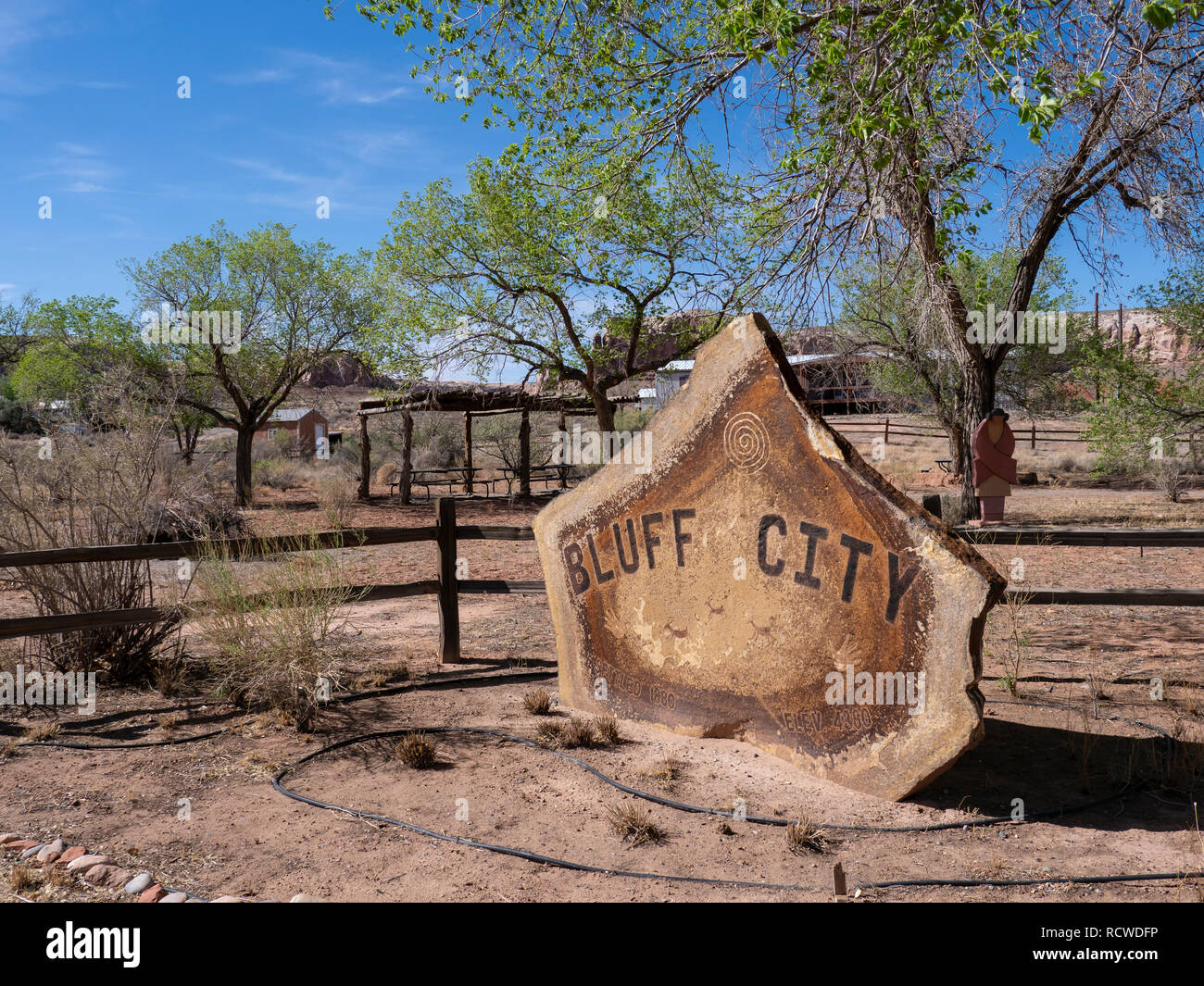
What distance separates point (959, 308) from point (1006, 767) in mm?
7291

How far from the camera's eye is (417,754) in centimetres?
486

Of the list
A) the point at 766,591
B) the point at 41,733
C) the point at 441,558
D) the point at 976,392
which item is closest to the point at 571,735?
the point at 766,591

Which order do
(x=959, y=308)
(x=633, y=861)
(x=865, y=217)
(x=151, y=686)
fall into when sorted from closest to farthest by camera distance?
(x=633, y=861), (x=151, y=686), (x=865, y=217), (x=959, y=308)

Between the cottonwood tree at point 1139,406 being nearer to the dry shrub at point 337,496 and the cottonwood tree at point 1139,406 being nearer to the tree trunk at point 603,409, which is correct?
the tree trunk at point 603,409

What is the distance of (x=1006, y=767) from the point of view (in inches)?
185

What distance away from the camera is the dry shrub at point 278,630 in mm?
5566

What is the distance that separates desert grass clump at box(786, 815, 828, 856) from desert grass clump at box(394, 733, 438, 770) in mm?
1982

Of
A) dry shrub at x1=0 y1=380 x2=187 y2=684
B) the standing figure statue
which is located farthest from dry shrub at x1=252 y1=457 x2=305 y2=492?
dry shrub at x1=0 y1=380 x2=187 y2=684

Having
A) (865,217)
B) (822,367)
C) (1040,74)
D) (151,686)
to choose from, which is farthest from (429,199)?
(1040,74)

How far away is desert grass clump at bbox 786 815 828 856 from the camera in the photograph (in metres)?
3.79

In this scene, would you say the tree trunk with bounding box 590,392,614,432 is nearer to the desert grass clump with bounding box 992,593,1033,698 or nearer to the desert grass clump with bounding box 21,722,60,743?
the desert grass clump with bounding box 992,593,1033,698

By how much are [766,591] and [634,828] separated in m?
1.40
